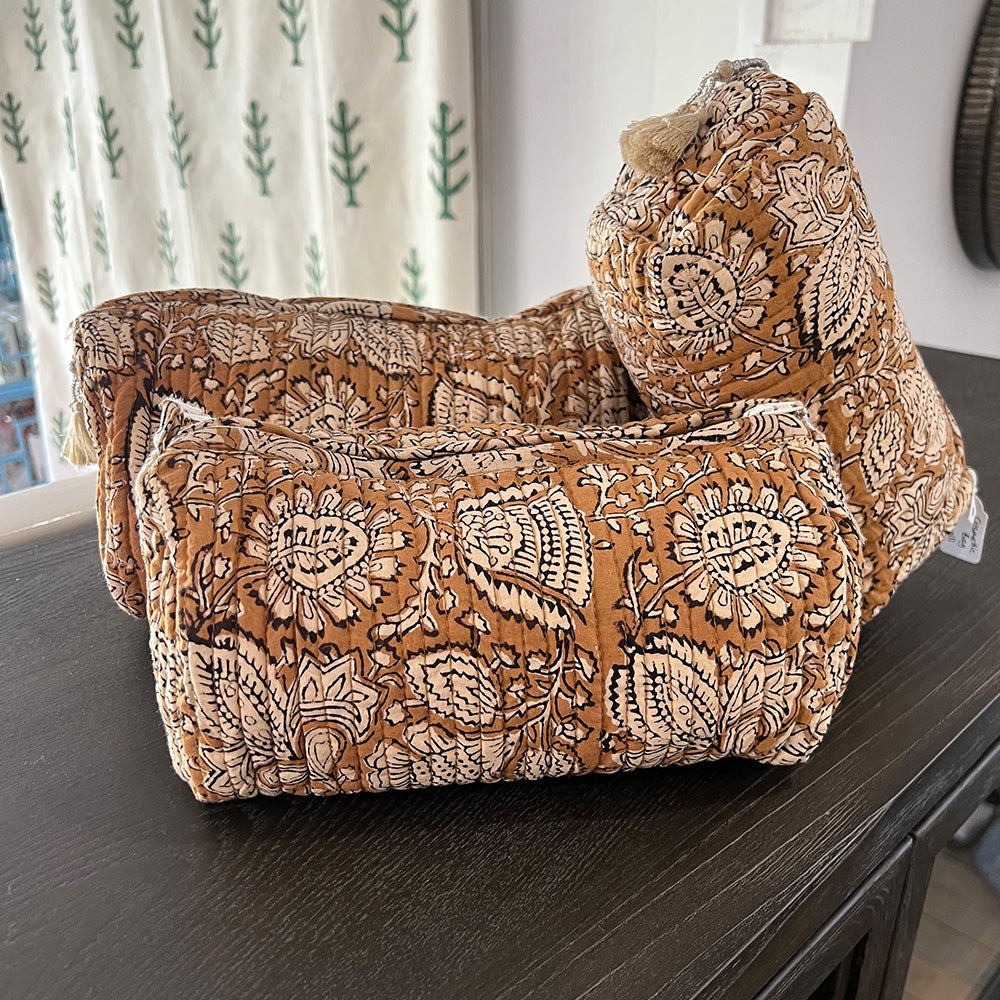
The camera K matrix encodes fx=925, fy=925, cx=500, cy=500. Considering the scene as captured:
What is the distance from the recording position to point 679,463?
1.74 feet

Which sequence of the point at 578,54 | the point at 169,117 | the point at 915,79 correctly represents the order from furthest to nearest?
1. the point at 169,117
2. the point at 578,54
3. the point at 915,79

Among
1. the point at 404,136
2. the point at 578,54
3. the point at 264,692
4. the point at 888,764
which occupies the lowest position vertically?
the point at 888,764

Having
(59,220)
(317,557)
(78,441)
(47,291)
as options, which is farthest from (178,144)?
(317,557)

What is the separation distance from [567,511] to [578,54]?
1107 millimetres

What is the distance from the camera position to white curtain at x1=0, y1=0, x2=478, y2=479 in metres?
1.42

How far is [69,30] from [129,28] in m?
0.11

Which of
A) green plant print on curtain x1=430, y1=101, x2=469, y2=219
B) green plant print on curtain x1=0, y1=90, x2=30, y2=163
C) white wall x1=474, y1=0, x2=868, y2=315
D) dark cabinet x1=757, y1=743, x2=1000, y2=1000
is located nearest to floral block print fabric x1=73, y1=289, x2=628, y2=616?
dark cabinet x1=757, y1=743, x2=1000, y2=1000

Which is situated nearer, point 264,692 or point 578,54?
point 264,692

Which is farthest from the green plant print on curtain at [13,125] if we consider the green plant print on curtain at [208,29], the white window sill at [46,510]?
the white window sill at [46,510]

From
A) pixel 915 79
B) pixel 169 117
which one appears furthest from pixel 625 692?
pixel 169 117

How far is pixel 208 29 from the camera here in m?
1.51

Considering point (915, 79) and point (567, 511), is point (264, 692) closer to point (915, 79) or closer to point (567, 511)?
point (567, 511)

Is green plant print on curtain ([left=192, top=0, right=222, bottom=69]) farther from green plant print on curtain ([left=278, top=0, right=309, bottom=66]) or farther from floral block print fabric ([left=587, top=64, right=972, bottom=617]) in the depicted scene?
floral block print fabric ([left=587, top=64, right=972, bottom=617])

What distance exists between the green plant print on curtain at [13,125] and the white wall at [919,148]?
4.62 feet
